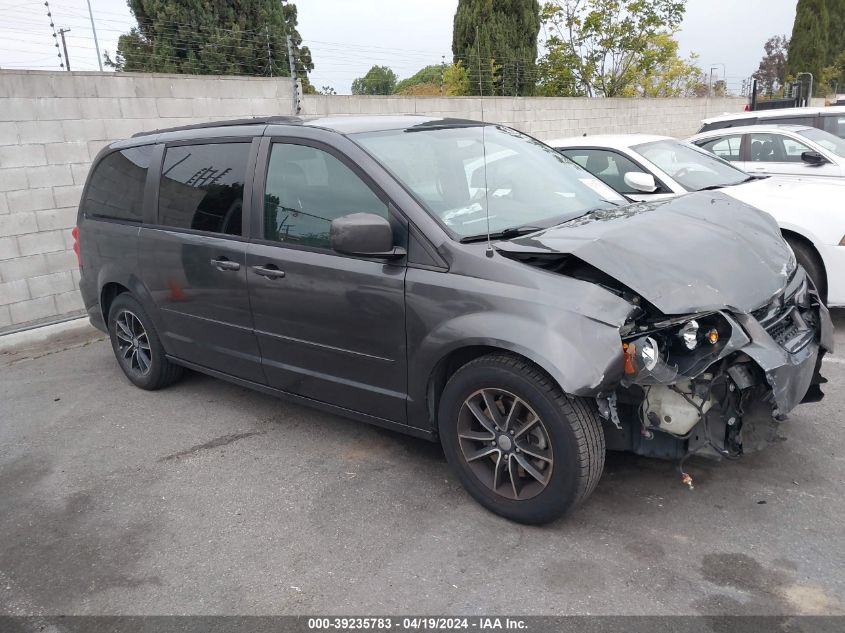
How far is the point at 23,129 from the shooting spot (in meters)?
A: 6.54

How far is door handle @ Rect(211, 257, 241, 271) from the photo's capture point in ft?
13.4

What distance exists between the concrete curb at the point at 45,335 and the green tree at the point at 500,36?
12593 millimetres

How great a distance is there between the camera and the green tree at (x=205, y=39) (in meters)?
12.0

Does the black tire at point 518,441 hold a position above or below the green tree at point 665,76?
below

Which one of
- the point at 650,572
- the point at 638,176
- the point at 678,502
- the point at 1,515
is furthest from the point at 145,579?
the point at 638,176

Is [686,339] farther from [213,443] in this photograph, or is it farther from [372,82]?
[372,82]

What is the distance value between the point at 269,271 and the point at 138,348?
1890 millimetres

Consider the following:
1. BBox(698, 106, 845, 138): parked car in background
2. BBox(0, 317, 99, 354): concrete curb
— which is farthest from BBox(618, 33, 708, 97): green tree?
BBox(0, 317, 99, 354): concrete curb

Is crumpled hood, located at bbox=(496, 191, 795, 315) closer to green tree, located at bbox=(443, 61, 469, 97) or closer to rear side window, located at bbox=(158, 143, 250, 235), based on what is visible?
rear side window, located at bbox=(158, 143, 250, 235)

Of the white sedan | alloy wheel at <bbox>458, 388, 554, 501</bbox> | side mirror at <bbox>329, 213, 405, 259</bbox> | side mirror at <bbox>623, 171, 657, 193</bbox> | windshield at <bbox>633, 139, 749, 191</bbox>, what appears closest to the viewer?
alloy wheel at <bbox>458, 388, 554, 501</bbox>

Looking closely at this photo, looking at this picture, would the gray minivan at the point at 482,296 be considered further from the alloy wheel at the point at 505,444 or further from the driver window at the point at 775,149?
the driver window at the point at 775,149

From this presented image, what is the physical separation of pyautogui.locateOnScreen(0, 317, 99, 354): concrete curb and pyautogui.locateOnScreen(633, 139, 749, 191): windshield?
5.60 m

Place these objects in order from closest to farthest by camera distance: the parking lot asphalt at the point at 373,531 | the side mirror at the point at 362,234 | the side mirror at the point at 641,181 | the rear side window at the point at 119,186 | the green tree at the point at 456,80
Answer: the parking lot asphalt at the point at 373,531, the side mirror at the point at 362,234, the rear side window at the point at 119,186, the side mirror at the point at 641,181, the green tree at the point at 456,80

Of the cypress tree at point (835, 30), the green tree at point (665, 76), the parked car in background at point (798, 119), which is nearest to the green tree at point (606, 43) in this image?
the green tree at point (665, 76)
